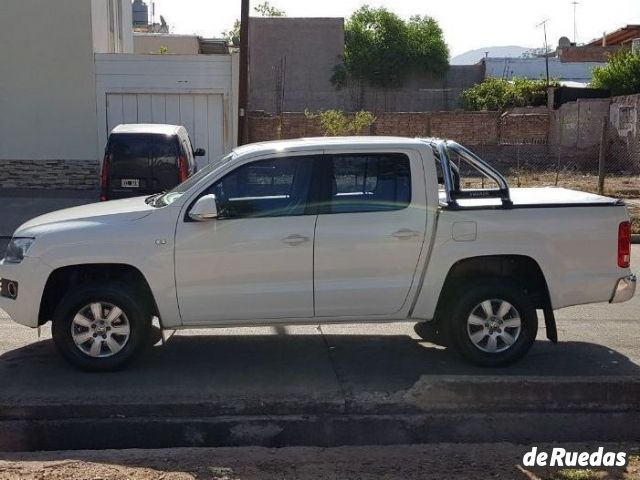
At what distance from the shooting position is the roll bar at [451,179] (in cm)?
667

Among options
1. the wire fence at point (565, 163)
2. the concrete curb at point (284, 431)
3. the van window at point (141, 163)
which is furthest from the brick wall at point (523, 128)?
the concrete curb at point (284, 431)

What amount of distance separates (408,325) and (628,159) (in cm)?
2213

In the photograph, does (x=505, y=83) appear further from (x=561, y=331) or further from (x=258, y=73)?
(x=561, y=331)

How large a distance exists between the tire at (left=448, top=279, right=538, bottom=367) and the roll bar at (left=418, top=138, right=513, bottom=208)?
69 centimetres

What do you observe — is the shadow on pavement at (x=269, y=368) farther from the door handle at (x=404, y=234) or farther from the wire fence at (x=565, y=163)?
the wire fence at (x=565, y=163)

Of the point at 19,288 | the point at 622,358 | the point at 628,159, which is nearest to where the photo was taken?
the point at 19,288

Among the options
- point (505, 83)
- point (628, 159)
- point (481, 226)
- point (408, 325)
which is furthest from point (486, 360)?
point (505, 83)

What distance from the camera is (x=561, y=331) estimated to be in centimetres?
816

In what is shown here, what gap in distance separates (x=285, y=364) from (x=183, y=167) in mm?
7091

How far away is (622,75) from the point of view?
34.7 meters

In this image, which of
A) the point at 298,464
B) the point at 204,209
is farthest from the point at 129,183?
the point at 298,464

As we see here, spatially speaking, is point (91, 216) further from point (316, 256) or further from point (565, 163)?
point (565, 163)

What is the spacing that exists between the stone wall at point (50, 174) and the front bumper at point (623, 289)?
15.2m

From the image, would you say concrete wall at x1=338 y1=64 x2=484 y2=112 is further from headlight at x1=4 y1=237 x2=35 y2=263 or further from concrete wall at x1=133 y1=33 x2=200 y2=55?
headlight at x1=4 y1=237 x2=35 y2=263
